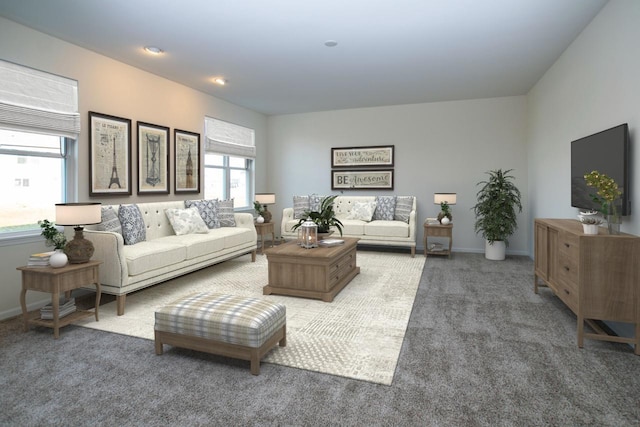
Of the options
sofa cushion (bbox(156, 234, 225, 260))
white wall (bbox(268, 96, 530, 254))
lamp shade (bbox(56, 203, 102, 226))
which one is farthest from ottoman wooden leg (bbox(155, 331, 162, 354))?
white wall (bbox(268, 96, 530, 254))

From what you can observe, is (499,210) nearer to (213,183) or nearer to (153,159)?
(213,183)

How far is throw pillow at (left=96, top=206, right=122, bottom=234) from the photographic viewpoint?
381 cm

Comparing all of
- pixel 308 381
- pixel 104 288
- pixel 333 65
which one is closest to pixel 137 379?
pixel 308 381

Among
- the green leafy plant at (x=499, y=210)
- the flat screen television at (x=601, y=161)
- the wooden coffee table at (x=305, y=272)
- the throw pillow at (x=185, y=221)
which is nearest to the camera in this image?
the flat screen television at (x=601, y=161)

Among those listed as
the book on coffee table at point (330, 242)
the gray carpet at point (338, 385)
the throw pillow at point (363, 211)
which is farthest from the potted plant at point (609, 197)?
the throw pillow at point (363, 211)

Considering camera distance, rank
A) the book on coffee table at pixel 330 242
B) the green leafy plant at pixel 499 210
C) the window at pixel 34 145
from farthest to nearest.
Result: the green leafy plant at pixel 499 210
the book on coffee table at pixel 330 242
the window at pixel 34 145

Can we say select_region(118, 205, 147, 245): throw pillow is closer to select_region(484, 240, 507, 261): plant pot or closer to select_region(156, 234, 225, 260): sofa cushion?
select_region(156, 234, 225, 260): sofa cushion

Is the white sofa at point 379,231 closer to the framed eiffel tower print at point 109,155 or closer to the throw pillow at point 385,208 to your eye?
the throw pillow at point 385,208

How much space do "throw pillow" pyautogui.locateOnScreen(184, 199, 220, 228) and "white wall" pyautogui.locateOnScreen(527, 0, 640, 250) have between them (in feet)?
14.5

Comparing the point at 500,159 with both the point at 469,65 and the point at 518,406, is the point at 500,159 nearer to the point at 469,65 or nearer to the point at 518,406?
the point at 469,65

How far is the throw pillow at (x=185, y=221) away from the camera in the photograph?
4.70 m

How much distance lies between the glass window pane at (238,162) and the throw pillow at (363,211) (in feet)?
7.58

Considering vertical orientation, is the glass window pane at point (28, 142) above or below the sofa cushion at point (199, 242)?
above

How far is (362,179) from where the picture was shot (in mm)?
7285
